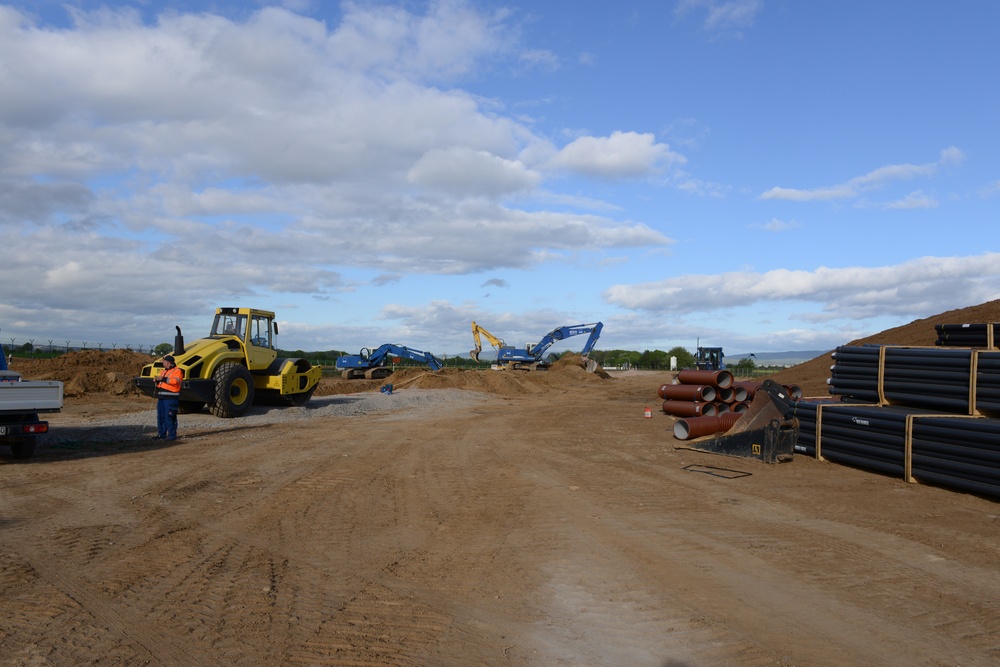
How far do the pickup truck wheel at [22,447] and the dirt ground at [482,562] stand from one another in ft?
1.35

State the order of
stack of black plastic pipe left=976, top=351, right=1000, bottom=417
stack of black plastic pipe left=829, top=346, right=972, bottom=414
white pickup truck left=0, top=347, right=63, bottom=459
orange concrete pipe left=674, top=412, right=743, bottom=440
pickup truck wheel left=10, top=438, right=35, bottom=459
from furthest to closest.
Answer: orange concrete pipe left=674, top=412, right=743, bottom=440 → pickup truck wheel left=10, top=438, right=35, bottom=459 → stack of black plastic pipe left=829, top=346, right=972, bottom=414 → white pickup truck left=0, top=347, right=63, bottom=459 → stack of black plastic pipe left=976, top=351, right=1000, bottom=417

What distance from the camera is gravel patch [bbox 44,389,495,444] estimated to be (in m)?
14.7

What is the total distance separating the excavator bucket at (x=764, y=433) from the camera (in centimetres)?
1261

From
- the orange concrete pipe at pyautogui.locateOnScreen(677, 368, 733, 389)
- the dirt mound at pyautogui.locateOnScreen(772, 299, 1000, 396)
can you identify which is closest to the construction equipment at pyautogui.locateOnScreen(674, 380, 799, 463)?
the orange concrete pipe at pyautogui.locateOnScreen(677, 368, 733, 389)

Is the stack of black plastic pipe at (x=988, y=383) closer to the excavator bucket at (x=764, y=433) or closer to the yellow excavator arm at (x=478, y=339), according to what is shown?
the excavator bucket at (x=764, y=433)

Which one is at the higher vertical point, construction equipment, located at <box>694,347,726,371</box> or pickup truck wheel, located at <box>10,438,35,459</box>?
construction equipment, located at <box>694,347,726,371</box>

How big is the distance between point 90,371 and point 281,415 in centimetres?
1257

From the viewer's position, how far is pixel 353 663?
4.33 metres

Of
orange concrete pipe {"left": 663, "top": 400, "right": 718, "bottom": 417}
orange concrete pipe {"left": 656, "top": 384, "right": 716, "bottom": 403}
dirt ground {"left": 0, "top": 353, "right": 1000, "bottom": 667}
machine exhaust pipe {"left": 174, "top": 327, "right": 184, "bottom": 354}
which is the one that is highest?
machine exhaust pipe {"left": 174, "top": 327, "right": 184, "bottom": 354}

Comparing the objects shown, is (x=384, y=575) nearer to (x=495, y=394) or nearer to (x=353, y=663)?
(x=353, y=663)

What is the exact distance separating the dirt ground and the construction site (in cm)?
3

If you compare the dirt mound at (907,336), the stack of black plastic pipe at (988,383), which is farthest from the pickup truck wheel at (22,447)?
the dirt mound at (907,336)

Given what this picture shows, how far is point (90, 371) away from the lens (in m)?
27.2

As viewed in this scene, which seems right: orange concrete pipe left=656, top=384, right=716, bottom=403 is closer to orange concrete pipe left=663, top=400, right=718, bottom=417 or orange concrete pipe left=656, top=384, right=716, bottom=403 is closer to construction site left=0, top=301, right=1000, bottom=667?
orange concrete pipe left=663, top=400, right=718, bottom=417
